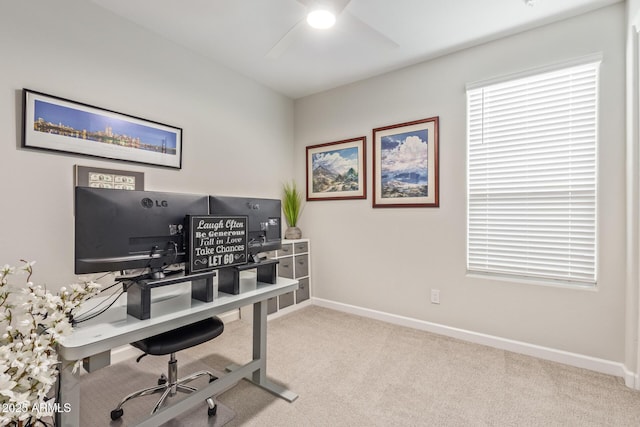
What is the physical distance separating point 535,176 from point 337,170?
199 cm

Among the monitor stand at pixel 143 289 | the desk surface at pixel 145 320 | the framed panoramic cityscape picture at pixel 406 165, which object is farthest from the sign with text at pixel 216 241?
the framed panoramic cityscape picture at pixel 406 165

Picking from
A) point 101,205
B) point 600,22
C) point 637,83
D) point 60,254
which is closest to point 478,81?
point 600,22

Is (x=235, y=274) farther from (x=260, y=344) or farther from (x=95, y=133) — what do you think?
(x=95, y=133)

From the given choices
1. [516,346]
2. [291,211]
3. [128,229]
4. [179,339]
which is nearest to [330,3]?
[128,229]

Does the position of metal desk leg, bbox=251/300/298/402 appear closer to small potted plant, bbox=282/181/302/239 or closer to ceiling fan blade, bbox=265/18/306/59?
ceiling fan blade, bbox=265/18/306/59

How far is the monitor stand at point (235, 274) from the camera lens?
5.83ft

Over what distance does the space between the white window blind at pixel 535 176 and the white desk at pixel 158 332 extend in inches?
74.8

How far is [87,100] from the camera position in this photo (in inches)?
89.6

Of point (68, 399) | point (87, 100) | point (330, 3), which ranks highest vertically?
point (330, 3)

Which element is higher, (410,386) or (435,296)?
(435,296)

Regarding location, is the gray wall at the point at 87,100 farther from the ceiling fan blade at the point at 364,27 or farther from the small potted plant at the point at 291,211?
the ceiling fan blade at the point at 364,27

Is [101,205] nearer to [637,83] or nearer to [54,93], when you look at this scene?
[54,93]

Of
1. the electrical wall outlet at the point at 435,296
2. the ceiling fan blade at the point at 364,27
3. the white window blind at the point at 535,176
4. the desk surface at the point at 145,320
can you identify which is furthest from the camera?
the electrical wall outlet at the point at 435,296

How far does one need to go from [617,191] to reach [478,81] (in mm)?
1375
